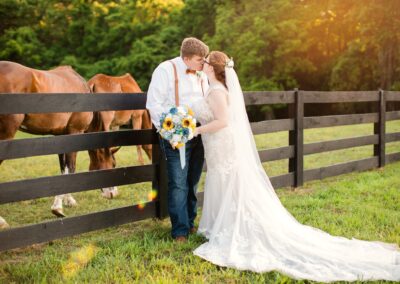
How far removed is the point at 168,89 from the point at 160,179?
1310 millimetres

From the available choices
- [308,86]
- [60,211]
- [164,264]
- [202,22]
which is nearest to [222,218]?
[164,264]

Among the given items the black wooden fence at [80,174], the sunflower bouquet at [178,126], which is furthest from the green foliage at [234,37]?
the sunflower bouquet at [178,126]

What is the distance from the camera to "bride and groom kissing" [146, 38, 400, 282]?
412 cm

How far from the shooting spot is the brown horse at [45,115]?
18.6ft

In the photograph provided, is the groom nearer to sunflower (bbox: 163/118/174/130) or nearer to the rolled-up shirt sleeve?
the rolled-up shirt sleeve

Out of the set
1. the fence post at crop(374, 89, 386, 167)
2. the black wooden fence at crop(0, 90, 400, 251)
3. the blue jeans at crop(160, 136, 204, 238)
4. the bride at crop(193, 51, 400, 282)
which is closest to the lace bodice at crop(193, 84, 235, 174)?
the bride at crop(193, 51, 400, 282)

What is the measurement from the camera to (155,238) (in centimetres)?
485

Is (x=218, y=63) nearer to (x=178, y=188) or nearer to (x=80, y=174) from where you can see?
(x=178, y=188)

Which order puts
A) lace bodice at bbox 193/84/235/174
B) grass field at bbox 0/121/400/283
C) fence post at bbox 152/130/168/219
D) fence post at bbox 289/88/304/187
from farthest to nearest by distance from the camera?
fence post at bbox 289/88/304/187, fence post at bbox 152/130/168/219, lace bodice at bbox 193/84/235/174, grass field at bbox 0/121/400/283

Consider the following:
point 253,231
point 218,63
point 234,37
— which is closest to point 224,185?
point 253,231

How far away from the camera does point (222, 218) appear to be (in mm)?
4605

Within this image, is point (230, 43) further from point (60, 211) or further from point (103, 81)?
Result: point (60, 211)

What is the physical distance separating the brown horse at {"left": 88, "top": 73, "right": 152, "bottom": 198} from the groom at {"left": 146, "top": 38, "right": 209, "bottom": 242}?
274cm

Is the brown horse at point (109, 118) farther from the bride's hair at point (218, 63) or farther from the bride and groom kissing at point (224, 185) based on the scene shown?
the bride's hair at point (218, 63)
